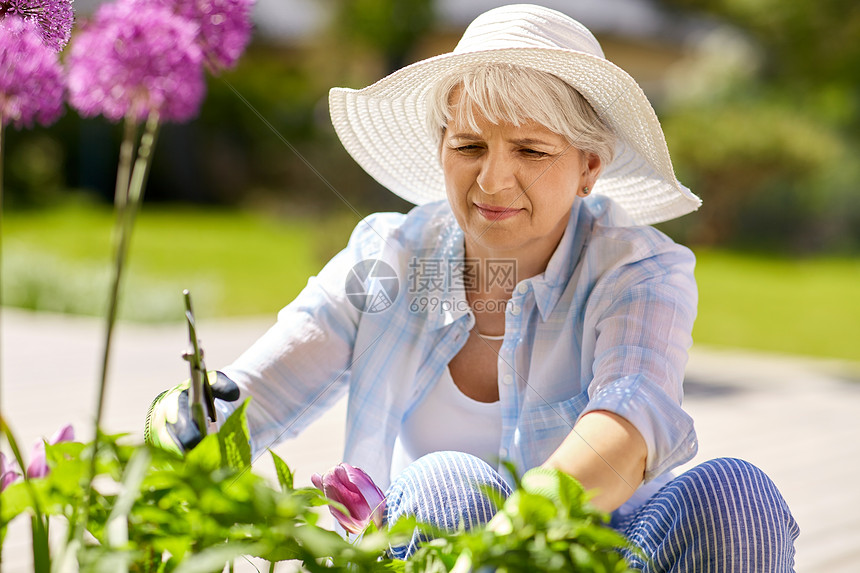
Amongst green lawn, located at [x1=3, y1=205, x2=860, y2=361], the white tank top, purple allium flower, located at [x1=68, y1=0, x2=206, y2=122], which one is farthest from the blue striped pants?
green lawn, located at [x1=3, y1=205, x2=860, y2=361]

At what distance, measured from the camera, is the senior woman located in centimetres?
124

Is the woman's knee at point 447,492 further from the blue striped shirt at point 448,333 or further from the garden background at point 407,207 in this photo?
the garden background at point 407,207

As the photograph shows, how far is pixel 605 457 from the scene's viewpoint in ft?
3.59

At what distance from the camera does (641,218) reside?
1757 mm

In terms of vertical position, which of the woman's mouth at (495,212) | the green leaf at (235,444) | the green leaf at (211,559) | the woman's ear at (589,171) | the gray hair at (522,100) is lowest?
the green leaf at (211,559)

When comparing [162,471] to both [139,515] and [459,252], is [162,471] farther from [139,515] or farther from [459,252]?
[459,252]

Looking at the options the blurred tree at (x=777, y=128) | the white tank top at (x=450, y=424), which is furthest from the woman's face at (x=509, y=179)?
the blurred tree at (x=777, y=128)

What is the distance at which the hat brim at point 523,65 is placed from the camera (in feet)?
4.50

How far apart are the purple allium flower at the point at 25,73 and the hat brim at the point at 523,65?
25.9 inches

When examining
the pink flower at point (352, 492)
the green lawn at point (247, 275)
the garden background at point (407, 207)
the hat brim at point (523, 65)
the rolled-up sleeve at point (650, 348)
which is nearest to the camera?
the pink flower at point (352, 492)

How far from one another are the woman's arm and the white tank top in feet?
1.25

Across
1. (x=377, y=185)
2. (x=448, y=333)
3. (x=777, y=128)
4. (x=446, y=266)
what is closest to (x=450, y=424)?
(x=448, y=333)

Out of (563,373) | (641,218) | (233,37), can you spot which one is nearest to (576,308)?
(563,373)

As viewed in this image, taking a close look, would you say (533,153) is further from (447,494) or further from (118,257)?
(118,257)
